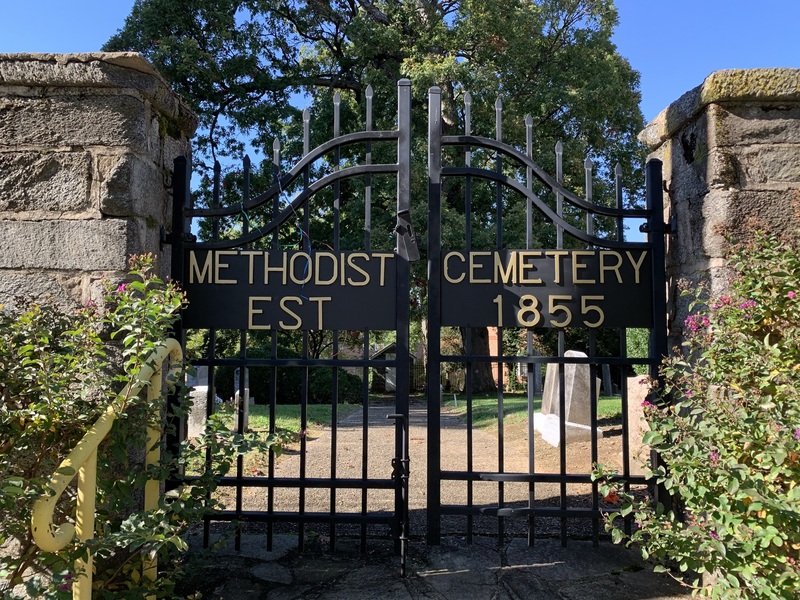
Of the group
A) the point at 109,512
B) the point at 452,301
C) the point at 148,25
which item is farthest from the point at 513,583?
the point at 148,25

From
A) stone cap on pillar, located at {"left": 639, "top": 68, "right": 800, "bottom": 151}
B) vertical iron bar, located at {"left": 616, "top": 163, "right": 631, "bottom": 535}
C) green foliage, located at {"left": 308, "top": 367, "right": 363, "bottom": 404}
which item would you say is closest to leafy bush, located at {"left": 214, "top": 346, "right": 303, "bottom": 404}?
green foliage, located at {"left": 308, "top": 367, "right": 363, "bottom": 404}

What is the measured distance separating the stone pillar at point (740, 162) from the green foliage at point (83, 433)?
2.41m

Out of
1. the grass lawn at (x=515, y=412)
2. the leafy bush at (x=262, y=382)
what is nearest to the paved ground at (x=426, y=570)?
the grass lawn at (x=515, y=412)

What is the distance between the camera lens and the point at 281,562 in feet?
10.8

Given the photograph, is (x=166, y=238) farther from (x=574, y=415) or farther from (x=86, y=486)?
(x=574, y=415)

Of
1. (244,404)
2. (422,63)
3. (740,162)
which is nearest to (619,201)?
(740,162)

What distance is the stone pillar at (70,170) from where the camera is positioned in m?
3.04

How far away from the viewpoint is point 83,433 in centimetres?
262

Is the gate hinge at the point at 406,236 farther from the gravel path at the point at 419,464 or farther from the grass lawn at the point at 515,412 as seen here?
the grass lawn at the point at 515,412

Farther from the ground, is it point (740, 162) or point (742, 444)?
point (740, 162)

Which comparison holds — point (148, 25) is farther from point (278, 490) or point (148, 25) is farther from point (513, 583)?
point (513, 583)

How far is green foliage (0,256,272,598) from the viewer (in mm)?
2318

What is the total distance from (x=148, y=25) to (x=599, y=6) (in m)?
10.4

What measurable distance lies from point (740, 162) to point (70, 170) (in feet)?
11.3
